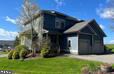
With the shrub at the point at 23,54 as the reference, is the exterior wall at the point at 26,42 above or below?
above

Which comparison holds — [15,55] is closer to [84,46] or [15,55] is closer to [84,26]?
[84,46]

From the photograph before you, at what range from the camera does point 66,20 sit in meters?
39.5

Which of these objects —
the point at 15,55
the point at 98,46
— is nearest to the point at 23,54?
the point at 15,55

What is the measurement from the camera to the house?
34469 millimetres

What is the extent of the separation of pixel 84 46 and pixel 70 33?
3274 millimetres

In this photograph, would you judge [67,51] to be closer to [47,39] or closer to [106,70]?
[47,39]

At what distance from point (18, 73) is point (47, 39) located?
1594cm

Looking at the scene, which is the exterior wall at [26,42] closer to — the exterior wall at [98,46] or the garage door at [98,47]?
the exterior wall at [98,46]

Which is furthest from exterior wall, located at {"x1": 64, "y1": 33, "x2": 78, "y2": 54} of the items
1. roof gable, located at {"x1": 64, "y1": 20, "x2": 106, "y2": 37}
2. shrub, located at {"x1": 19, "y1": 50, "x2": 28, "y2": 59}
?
shrub, located at {"x1": 19, "y1": 50, "x2": 28, "y2": 59}

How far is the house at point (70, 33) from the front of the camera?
34.5 meters


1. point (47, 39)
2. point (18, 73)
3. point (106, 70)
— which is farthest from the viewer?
point (47, 39)

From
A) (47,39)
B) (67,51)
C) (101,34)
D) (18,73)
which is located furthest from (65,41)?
(18,73)

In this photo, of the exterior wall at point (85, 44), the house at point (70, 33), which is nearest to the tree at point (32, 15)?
the house at point (70, 33)

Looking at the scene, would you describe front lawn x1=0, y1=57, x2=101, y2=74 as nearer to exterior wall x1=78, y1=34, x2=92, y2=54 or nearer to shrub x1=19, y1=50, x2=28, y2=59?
shrub x1=19, y1=50, x2=28, y2=59
